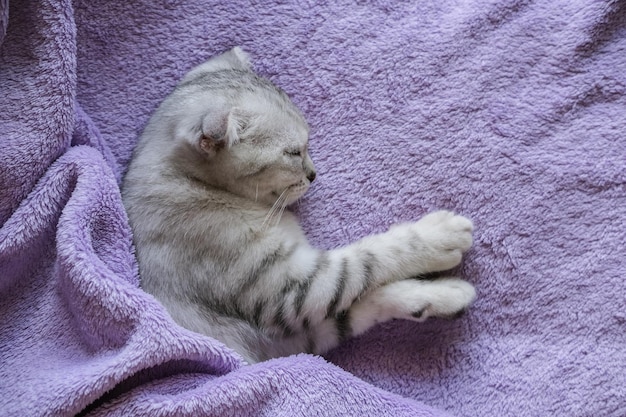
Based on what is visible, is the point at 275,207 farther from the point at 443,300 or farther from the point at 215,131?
the point at 443,300

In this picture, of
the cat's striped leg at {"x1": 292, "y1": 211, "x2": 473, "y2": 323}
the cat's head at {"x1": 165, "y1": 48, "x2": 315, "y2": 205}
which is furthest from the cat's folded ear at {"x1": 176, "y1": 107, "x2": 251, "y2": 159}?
the cat's striped leg at {"x1": 292, "y1": 211, "x2": 473, "y2": 323}

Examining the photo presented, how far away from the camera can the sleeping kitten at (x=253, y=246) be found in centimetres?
119

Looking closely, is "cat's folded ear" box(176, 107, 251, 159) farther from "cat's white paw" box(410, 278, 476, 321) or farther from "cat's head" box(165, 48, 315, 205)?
"cat's white paw" box(410, 278, 476, 321)

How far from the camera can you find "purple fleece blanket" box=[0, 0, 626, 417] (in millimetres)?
1123

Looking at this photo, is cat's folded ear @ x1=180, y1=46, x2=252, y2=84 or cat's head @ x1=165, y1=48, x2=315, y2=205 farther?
cat's folded ear @ x1=180, y1=46, x2=252, y2=84

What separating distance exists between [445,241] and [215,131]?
497 mm

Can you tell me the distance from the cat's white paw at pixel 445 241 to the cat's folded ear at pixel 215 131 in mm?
410

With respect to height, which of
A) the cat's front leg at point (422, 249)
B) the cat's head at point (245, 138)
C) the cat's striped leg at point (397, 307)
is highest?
the cat's head at point (245, 138)

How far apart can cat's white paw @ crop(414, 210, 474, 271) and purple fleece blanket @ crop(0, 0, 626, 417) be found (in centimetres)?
6

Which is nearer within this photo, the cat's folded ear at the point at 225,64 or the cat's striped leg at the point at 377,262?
the cat's striped leg at the point at 377,262

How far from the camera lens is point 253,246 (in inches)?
47.4

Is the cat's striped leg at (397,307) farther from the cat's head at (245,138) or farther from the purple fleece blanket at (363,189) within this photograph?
the cat's head at (245,138)

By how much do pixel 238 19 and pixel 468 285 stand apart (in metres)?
0.83

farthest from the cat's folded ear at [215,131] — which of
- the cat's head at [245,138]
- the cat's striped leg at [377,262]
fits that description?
the cat's striped leg at [377,262]
